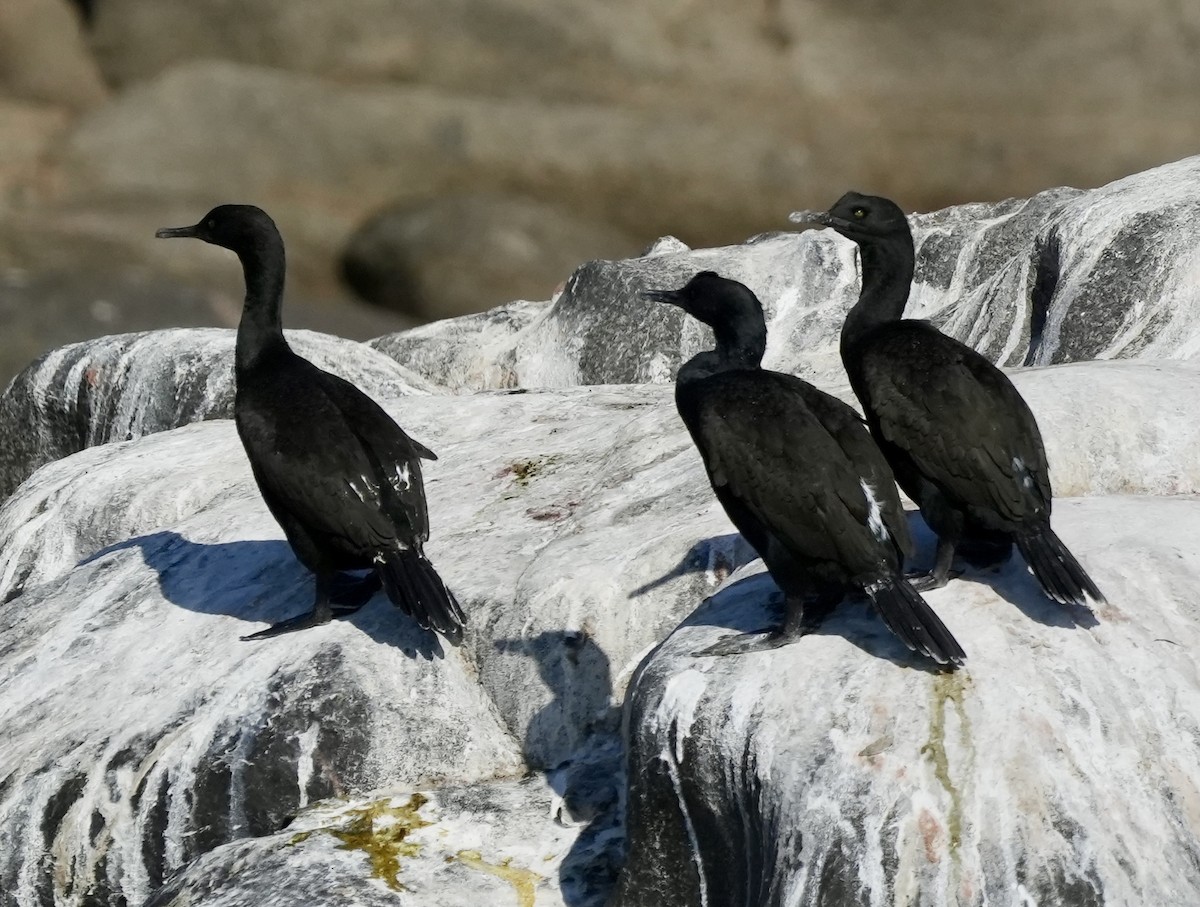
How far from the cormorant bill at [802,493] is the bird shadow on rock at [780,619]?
0.05 m

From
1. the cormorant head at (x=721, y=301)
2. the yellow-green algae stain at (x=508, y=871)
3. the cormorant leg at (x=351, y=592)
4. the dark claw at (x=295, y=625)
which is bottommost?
the yellow-green algae stain at (x=508, y=871)

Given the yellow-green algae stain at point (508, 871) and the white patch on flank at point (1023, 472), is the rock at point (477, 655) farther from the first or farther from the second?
the white patch on flank at point (1023, 472)

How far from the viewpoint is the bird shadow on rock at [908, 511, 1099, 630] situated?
531 centimetres

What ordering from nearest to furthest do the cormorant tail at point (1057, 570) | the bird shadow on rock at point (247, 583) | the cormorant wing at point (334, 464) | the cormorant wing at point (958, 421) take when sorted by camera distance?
the cormorant tail at point (1057, 570), the cormorant wing at point (958, 421), the cormorant wing at point (334, 464), the bird shadow on rock at point (247, 583)

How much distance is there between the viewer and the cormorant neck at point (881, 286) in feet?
19.9

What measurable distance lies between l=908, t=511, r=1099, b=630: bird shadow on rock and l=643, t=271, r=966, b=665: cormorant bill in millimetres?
316

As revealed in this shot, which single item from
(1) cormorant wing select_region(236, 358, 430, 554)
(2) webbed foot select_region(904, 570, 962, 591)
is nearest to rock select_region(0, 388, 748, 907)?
(1) cormorant wing select_region(236, 358, 430, 554)

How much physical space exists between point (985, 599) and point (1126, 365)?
1833 millimetres

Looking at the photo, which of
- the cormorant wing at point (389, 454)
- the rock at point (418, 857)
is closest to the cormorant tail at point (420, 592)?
the cormorant wing at point (389, 454)

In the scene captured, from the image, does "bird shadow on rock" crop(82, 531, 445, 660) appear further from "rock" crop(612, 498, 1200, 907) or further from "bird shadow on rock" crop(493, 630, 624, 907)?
"rock" crop(612, 498, 1200, 907)

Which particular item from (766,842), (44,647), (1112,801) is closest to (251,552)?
(44,647)

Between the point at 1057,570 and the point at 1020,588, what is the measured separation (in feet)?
1.22

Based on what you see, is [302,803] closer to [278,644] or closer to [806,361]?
[278,644]

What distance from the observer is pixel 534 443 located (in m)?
8.49
